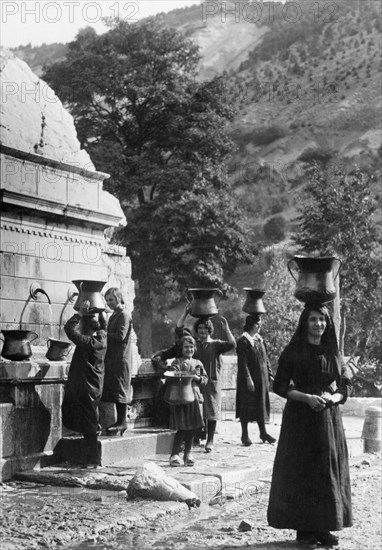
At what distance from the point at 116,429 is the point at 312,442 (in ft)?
12.0

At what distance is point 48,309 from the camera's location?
12242mm

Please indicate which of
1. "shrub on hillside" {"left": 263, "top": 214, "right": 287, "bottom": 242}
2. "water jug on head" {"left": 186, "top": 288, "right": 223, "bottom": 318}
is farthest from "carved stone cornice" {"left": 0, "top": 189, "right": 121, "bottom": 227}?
"shrub on hillside" {"left": 263, "top": 214, "right": 287, "bottom": 242}

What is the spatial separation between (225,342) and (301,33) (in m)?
90.6

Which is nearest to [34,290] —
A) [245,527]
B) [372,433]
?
[372,433]

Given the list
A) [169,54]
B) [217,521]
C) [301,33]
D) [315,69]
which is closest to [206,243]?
[169,54]

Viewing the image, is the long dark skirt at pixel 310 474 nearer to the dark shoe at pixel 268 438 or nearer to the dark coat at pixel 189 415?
the dark coat at pixel 189 415

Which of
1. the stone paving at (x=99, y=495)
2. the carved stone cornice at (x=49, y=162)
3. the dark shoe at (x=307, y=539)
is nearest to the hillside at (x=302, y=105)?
the carved stone cornice at (x=49, y=162)

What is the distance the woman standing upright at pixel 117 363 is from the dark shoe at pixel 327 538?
3706 mm

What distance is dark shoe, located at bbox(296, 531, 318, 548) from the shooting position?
20.4 ft

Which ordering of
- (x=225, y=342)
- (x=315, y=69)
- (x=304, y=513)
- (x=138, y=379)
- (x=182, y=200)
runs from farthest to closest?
(x=315, y=69) → (x=182, y=200) → (x=138, y=379) → (x=225, y=342) → (x=304, y=513)

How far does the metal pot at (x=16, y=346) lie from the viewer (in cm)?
946

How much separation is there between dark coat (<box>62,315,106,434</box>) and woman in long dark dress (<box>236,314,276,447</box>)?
2.54 m

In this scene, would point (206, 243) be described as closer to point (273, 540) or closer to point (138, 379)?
point (138, 379)

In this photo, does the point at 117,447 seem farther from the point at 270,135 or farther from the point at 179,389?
the point at 270,135
